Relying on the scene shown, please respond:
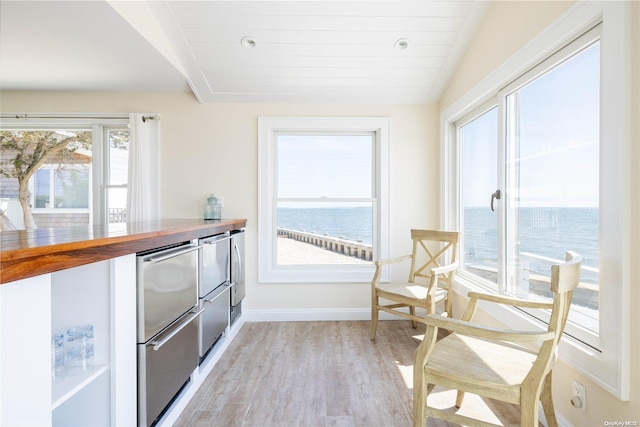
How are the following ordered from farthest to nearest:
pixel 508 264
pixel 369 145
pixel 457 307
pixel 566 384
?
pixel 369 145 → pixel 457 307 → pixel 508 264 → pixel 566 384

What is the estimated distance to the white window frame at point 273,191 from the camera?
2945mm

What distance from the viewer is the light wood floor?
160 cm

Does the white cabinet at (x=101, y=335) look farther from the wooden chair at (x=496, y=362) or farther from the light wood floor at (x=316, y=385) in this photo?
the wooden chair at (x=496, y=362)

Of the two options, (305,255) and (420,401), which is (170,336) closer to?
(420,401)

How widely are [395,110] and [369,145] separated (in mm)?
420

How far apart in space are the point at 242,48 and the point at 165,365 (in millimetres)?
2296

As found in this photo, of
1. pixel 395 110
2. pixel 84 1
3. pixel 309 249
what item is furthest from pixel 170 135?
pixel 395 110

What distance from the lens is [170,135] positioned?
2924 millimetres

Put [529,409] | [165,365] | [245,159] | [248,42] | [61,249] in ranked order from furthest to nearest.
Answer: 1. [245,159]
2. [248,42]
3. [165,365]
4. [529,409]
5. [61,249]

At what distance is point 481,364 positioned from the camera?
1.27m

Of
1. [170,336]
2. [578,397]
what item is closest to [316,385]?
[170,336]

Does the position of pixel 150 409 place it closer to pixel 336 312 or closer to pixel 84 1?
pixel 336 312

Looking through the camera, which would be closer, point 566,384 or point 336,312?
point 566,384

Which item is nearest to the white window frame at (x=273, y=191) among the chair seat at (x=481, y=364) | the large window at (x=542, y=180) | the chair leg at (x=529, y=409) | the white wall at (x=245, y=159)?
the white wall at (x=245, y=159)
